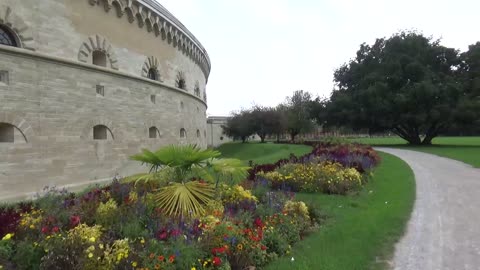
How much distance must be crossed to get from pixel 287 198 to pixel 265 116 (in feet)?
167

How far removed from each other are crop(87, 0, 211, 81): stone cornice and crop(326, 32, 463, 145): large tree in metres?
22.1

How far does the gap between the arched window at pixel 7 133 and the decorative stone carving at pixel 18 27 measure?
3068 mm

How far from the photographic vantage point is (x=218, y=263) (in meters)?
4.50

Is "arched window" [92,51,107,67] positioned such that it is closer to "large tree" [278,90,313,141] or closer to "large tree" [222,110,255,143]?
"large tree" [222,110,255,143]

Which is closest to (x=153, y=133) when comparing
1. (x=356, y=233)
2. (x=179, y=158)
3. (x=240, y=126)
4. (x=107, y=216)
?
(x=179, y=158)

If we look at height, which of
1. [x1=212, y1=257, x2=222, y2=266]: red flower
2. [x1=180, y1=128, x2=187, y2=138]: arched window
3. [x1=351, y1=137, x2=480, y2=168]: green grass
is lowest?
[x1=212, y1=257, x2=222, y2=266]: red flower

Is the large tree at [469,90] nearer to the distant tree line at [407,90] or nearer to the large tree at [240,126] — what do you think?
the distant tree line at [407,90]

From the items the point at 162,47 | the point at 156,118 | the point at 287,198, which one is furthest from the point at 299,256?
the point at 162,47

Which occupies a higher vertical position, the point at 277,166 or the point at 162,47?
the point at 162,47

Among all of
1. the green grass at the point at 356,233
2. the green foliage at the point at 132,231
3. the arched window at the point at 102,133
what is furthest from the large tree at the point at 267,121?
the green foliage at the point at 132,231

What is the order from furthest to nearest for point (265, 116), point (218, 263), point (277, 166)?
point (265, 116) < point (277, 166) < point (218, 263)

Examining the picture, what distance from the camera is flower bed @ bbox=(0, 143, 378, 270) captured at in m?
4.36

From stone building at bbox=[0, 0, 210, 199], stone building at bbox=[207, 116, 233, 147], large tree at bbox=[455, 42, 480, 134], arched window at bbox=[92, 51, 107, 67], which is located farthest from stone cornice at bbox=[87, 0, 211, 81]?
stone building at bbox=[207, 116, 233, 147]

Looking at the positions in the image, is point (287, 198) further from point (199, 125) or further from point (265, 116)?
point (265, 116)
